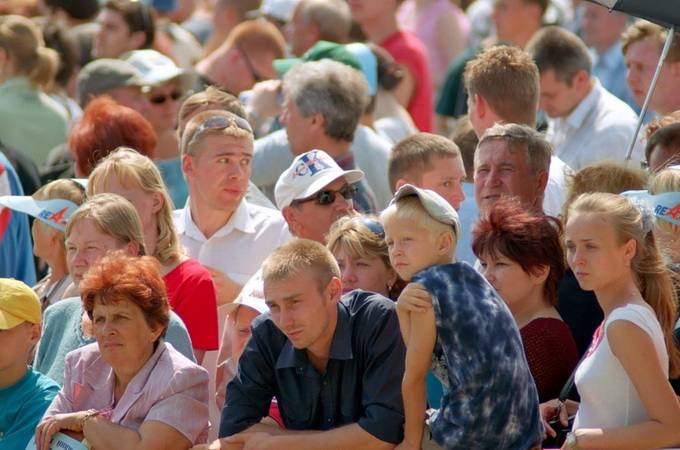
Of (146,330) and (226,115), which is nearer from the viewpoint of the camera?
(146,330)

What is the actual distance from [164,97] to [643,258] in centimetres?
452

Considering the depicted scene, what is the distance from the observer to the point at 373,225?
4906mm

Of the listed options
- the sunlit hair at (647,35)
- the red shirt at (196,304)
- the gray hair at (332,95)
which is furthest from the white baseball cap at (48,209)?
the sunlit hair at (647,35)

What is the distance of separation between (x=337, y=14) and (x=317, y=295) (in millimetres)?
5121

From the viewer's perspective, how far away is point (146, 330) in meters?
4.59

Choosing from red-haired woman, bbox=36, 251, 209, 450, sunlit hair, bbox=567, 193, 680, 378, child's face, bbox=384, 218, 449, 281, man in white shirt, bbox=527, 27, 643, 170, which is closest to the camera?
child's face, bbox=384, 218, 449, 281

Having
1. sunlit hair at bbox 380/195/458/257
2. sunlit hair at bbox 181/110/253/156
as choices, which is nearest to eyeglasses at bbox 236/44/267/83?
sunlit hair at bbox 181/110/253/156

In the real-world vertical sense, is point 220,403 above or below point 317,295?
below

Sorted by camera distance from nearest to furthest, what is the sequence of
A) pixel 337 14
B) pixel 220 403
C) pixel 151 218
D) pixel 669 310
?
pixel 669 310
pixel 220 403
pixel 151 218
pixel 337 14

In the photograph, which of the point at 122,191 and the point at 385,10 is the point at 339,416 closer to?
the point at 122,191

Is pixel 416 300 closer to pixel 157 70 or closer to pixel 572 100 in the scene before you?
pixel 572 100

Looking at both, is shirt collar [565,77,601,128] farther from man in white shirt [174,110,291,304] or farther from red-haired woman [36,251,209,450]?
red-haired woman [36,251,209,450]

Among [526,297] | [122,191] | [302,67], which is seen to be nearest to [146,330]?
[122,191]

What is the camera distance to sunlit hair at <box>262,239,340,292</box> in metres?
4.33
